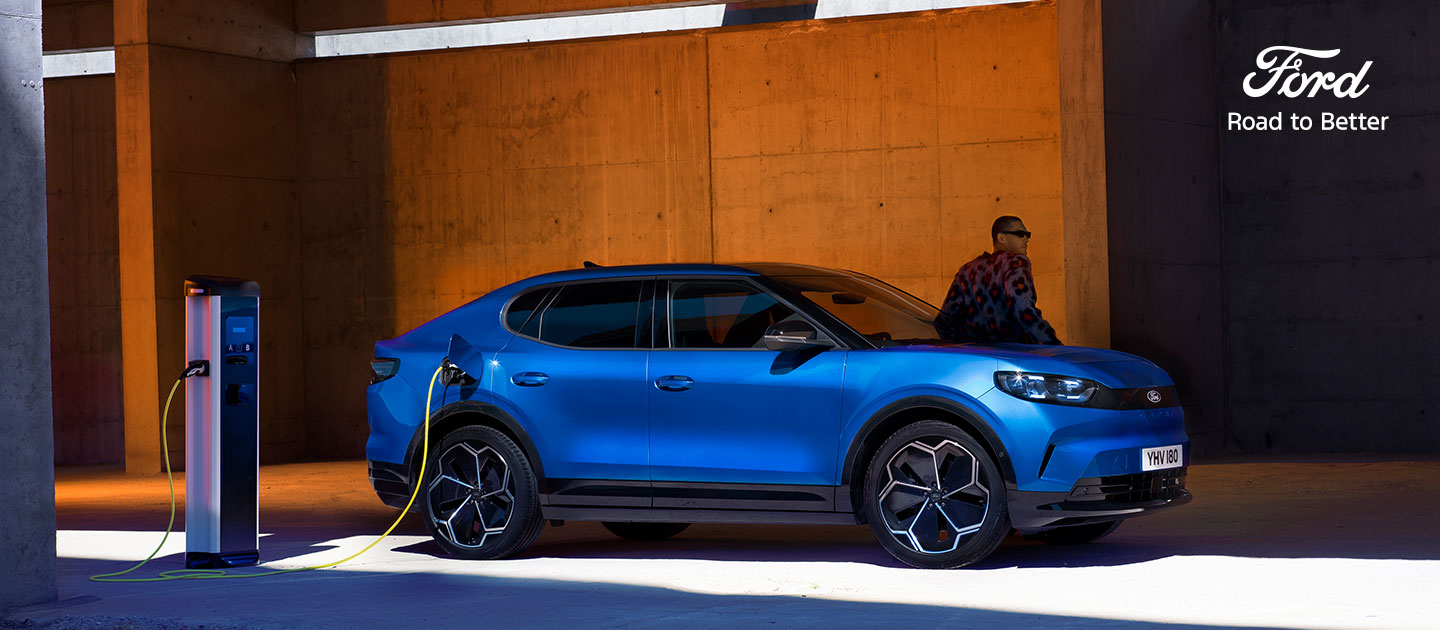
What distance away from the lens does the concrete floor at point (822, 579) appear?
6523mm

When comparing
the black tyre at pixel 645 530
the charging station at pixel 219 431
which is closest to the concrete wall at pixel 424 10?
the black tyre at pixel 645 530

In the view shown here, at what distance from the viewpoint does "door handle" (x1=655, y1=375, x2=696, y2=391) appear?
8320mm

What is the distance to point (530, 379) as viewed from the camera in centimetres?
873

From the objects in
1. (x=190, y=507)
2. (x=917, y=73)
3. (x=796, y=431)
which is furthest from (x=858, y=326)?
(x=917, y=73)

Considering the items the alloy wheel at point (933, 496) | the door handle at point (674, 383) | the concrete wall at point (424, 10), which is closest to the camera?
the alloy wheel at point (933, 496)

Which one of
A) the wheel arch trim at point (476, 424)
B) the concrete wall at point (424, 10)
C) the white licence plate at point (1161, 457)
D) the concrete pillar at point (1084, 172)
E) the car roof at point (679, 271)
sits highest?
the concrete wall at point (424, 10)

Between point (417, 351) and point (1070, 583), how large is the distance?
3882mm

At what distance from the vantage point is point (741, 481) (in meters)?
8.21

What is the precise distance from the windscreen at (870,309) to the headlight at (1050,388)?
0.73m

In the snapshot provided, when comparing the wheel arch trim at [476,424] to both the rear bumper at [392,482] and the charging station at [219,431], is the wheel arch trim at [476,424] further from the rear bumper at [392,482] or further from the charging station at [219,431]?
the charging station at [219,431]

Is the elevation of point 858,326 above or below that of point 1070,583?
above

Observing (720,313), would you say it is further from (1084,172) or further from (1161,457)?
(1084,172)

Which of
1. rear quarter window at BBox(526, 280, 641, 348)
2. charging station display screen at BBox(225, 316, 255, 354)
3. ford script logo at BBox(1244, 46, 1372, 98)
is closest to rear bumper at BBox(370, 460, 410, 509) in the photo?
charging station display screen at BBox(225, 316, 255, 354)

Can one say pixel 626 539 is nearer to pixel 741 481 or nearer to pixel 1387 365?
pixel 741 481
